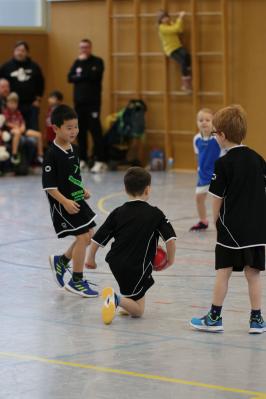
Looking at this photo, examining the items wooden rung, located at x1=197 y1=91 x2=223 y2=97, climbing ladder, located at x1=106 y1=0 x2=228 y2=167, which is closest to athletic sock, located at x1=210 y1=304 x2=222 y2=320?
climbing ladder, located at x1=106 y1=0 x2=228 y2=167

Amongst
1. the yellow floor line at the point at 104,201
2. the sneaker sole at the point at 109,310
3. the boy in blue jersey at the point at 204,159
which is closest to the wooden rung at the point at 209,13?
the yellow floor line at the point at 104,201

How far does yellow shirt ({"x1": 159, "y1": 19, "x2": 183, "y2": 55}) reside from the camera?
53.6ft

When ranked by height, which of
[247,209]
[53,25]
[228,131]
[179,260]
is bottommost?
[179,260]

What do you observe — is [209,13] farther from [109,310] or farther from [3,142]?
[109,310]

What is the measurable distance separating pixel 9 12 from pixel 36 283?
11.8 m

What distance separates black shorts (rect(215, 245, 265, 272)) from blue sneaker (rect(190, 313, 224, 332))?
1.07 ft

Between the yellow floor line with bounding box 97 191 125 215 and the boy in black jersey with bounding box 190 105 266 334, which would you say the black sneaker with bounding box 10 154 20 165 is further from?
the boy in black jersey with bounding box 190 105 266 334

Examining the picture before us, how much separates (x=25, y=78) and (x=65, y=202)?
10567 mm

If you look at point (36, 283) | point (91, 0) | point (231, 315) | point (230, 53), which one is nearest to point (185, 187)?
point (230, 53)

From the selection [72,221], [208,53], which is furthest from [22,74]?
[72,221]

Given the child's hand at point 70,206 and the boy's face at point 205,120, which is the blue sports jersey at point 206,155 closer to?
the boy's face at point 205,120

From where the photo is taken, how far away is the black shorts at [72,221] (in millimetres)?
7039

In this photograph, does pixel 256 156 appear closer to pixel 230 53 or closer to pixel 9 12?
pixel 230 53

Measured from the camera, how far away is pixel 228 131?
5.91m
